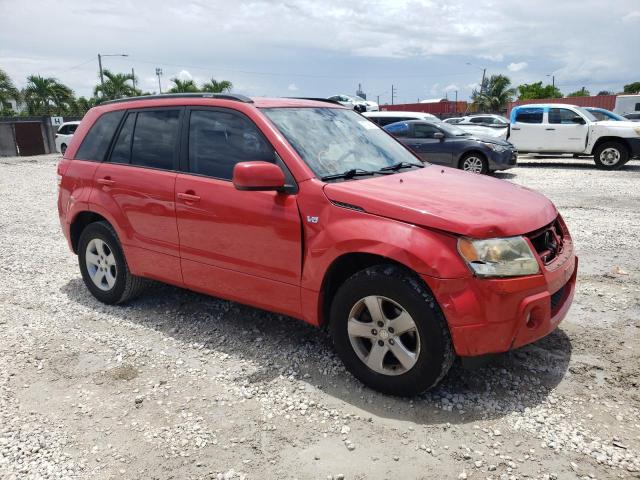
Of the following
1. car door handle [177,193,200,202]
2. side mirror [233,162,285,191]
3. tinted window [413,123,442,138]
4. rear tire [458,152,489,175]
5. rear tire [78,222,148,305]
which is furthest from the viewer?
tinted window [413,123,442,138]

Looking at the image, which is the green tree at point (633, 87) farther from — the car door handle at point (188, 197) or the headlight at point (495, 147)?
the car door handle at point (188, 197)

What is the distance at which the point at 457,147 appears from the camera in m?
12.8

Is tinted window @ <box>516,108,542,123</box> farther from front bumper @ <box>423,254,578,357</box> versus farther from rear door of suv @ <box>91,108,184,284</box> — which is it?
front bumper @ <box>423,254,578,357</box>

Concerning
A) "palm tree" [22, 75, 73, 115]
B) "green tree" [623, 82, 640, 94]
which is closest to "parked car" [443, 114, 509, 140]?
"palm tree" [22, 75, 73, 115]

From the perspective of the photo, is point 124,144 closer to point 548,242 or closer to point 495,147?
point 548,242

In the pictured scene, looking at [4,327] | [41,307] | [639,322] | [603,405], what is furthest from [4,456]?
[639,322]

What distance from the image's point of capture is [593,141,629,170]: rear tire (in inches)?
575

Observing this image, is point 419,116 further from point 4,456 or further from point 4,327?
point 4,456

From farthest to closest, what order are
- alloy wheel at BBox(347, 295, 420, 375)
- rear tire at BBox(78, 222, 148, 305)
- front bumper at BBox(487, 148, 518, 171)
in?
front bumper at BBox(487, 148, 518, 171) → rear tire at BBox(78, 222, 148, 305) → alloy wheel at BBox(347, 295, 420, 375)

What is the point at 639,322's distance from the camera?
4172mm

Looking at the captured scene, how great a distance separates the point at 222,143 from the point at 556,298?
2510 mm

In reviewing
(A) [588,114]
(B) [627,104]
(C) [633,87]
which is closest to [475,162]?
(A) [588,114]

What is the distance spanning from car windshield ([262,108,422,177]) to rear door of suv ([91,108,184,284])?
96 cm

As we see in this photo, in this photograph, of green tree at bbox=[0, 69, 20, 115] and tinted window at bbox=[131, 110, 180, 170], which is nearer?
tinted window at bbox=[131, 110, 180, 170]
